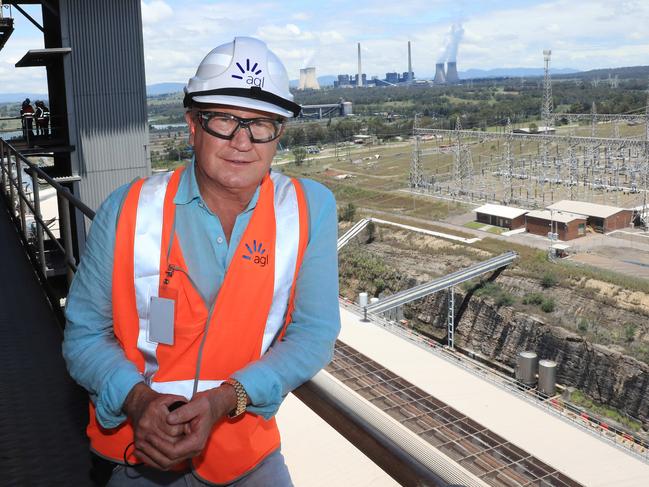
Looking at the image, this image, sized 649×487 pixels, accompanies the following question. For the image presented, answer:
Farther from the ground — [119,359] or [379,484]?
[119,359]

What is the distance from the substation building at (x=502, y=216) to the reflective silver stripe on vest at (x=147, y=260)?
860 inches

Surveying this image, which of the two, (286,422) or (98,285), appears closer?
(98,285)

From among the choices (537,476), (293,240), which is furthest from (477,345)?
(293,240)

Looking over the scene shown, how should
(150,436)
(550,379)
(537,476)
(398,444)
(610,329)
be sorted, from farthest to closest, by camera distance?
(610,329), (550,379), (537,476), (150,436), (398,444)

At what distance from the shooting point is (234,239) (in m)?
0.97

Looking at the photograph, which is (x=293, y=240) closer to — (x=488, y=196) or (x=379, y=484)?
(x=379, y=484)

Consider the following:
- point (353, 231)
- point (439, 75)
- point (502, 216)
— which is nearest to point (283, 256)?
point (353, 231)

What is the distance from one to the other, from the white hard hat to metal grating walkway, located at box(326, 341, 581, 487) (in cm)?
640

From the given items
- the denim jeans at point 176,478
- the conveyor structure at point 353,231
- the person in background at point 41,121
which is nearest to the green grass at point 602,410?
the conveyor structure at point 353,231

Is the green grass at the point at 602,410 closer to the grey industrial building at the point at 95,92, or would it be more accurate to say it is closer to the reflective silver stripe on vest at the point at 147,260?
the grey industrial building at the point at 95,92

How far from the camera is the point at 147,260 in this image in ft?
3.09

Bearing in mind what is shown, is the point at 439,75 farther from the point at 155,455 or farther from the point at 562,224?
the point at 155,455

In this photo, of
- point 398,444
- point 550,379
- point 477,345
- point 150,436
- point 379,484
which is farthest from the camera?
point 477,345

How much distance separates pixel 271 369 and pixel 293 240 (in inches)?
7.7
